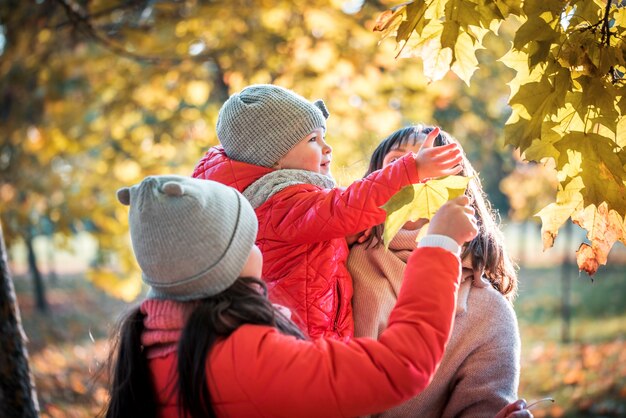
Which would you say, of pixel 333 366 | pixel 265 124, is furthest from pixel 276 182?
pixel 333 366

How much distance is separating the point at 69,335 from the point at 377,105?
31.2ft

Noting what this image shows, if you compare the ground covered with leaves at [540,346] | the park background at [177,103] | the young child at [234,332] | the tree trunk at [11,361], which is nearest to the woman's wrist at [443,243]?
the young child at [234,332]

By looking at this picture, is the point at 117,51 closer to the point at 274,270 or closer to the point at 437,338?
the point at 274,270

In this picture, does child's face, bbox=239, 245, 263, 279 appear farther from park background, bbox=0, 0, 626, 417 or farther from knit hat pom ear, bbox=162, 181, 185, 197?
park background, bbox=0, 0, 626, 417

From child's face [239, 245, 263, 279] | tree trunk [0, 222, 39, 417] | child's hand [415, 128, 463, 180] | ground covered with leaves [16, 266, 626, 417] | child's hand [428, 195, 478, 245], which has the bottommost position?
ground covered with leaves [16, 266, 626, 417]

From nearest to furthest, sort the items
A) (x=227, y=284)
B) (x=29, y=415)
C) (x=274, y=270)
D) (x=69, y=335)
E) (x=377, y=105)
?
(x=227, y=284)
(x=274, y=270)
(x=29, y=415)
(x=377, y=105)
(x=69, y=335)

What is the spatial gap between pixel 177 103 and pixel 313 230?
623 cm

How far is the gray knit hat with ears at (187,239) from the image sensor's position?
1722 millimetres

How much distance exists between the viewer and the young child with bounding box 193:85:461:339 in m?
2.21

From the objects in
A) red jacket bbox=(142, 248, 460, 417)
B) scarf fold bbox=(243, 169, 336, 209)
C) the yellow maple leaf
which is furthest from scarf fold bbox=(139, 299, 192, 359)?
the yellow maple leaf

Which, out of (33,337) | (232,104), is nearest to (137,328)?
(232,104)

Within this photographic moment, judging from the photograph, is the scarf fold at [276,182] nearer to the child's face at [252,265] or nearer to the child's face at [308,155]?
the child's face at [308,155]

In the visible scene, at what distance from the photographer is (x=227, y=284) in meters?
1.75

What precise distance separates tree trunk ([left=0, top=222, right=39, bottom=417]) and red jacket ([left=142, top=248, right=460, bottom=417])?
5.88ft
